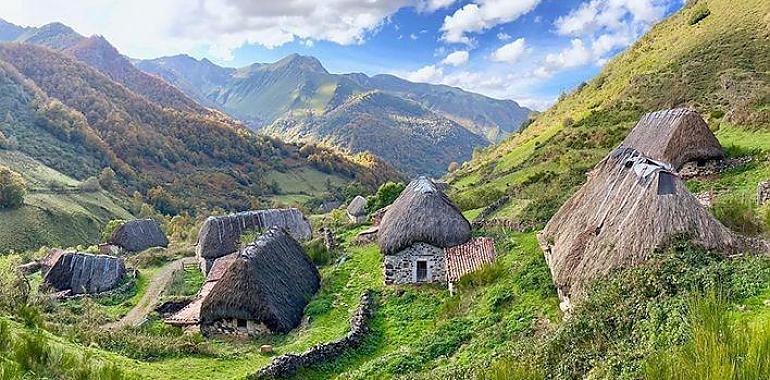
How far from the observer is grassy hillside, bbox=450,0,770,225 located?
89.5 feet

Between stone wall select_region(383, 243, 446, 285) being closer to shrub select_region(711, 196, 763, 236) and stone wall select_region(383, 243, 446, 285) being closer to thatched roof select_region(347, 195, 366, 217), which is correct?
shrub select_region(711, 196, 763, 236)

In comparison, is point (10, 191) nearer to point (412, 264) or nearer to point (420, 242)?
point (412, 264)

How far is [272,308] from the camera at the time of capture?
58.3ft

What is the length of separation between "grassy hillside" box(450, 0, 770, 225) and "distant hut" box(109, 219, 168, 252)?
25.6 m

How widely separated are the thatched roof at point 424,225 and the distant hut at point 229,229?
48.3 ft

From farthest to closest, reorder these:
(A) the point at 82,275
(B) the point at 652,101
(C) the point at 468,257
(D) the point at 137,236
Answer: (D) the point at 137,236 < (B) the point at 652,101 < (A) the point at 82,275 < (C) the point at 468,257

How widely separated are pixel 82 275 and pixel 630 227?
94.2 ft

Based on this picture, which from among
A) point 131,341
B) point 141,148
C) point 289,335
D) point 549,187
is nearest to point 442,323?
point 289,335

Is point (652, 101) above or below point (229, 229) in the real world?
above

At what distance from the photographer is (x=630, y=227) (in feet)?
37.6

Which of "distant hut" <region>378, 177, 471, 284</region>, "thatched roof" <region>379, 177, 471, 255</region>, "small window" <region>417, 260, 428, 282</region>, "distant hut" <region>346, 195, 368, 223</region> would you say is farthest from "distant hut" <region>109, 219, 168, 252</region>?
"small window" <region>417, 260, 428, 282</region>

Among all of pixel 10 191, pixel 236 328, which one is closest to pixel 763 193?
pixel 236 328

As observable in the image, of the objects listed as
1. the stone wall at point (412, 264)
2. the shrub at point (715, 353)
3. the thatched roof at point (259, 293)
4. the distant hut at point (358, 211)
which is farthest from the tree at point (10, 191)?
the shrub at point (715, 353)

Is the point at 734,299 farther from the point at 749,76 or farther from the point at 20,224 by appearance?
the point at 20,224
